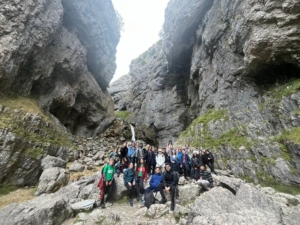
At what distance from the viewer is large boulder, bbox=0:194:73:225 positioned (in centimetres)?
862

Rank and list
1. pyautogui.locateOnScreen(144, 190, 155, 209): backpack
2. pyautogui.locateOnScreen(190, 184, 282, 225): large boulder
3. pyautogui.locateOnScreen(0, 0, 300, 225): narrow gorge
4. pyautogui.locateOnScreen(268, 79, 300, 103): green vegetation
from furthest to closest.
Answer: pyautogui.locateOnScreen(268, 79, 300, 103): green vegetation < pyautogui.locateOnScreen(144, 190, 155, 209): backpack < pyautogui.locateOnScreen(0, 0, 300, 225): narrow gorge < pyautogui.locateOnScreen(190, 184, 282, 225): large boulder

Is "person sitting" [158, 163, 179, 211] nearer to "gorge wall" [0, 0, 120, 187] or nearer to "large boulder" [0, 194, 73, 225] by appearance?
"large boulder" [0, 194, 73, 225]

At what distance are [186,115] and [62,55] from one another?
28.3 m

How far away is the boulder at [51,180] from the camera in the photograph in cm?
1580

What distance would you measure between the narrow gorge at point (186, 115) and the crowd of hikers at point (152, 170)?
84 centimetres

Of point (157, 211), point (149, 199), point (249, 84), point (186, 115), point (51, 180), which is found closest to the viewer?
point (157, 211)

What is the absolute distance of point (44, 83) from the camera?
2792cm

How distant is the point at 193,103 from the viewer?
135 ft

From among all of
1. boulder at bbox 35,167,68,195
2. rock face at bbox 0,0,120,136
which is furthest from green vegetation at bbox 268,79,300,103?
rock face at bbox 0,0,120,136

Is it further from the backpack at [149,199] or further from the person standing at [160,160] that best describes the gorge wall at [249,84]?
the backpack at [149,199]

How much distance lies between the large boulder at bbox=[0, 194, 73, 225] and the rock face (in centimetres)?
1685

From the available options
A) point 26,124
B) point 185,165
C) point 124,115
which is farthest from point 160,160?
point 124,115

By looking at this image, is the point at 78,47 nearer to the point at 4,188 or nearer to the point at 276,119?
the point at 4,188

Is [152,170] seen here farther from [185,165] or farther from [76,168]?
[76,168]
